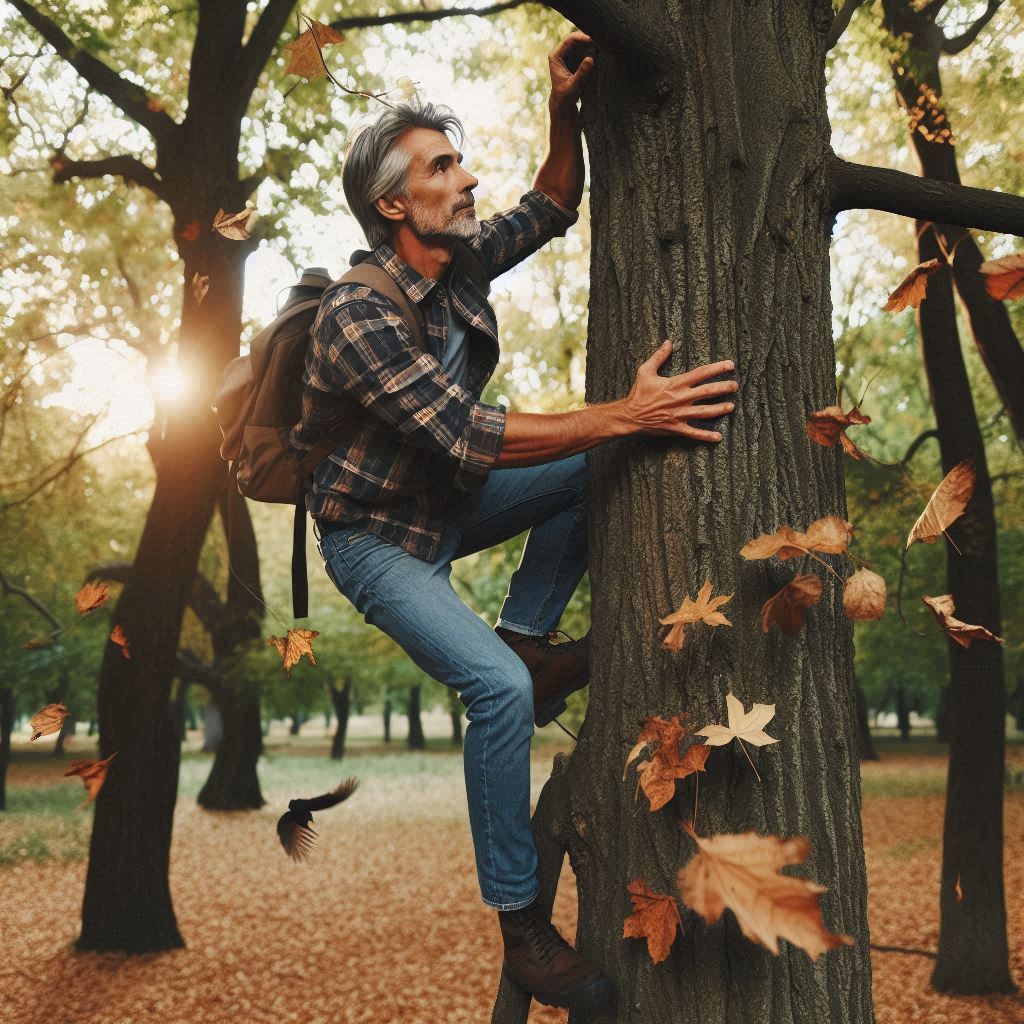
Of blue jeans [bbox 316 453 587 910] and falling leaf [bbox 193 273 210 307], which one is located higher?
falling leaf [bbox 193 273 210 307]

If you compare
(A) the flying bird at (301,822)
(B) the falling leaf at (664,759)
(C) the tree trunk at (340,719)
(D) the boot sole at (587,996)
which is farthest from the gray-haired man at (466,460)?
(C) the tree trunk at (340,719)

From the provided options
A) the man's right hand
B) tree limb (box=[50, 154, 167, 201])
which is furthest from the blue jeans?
tree limb (box=[50, 154, 167, 201])

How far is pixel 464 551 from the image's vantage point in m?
3.06

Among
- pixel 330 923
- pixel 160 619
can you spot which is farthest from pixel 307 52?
pixel 330 923

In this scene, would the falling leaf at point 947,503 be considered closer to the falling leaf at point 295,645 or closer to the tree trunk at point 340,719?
the falling leaf at point 295,645

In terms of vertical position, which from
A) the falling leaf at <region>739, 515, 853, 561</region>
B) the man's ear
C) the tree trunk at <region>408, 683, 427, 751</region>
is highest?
the man's ear

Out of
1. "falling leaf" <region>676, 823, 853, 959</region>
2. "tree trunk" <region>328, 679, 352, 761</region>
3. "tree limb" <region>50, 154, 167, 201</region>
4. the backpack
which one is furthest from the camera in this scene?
"tree trunk" <region>328, 679, 352, 761</region>

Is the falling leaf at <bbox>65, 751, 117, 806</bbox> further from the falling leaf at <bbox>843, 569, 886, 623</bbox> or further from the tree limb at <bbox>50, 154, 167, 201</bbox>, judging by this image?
the tree limb at <bbox>50, 154, 167, 201</bbox>

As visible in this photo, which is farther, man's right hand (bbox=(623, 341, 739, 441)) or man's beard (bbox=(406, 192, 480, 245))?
man's beard (bbox=(406, 192, 480, 245))

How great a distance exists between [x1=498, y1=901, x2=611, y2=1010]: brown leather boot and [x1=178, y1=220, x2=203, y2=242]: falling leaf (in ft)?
26.0

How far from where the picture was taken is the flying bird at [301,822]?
111 inches

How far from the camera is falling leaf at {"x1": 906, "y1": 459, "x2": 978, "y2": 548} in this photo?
226cm

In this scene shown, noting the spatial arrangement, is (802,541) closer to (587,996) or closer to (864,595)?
(864,595)

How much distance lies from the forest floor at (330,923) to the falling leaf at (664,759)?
24.9 feet
